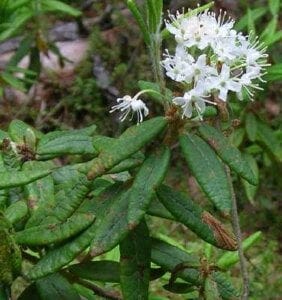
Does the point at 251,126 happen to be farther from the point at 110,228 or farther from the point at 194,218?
the point at 110,228

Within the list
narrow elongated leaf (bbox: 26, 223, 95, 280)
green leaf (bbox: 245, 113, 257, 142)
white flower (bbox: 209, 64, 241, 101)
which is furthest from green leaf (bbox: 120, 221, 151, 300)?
green leaf (bbox: 245, 113, 257, 142)

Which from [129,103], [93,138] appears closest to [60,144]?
[93,138]

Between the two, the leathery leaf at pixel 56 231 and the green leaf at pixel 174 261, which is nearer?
the leathery leaf at pixel 56 231

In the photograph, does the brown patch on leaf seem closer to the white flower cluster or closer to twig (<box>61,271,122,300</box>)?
the white flower cluster

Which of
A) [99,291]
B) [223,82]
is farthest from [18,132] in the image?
[223,82]

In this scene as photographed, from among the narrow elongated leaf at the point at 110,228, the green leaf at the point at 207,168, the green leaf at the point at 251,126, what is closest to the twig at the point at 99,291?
the narrow elongated leaf at the point at 110,228

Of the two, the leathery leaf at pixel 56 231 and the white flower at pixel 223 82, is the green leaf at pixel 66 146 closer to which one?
the leathery leaf at pixel 56 231
